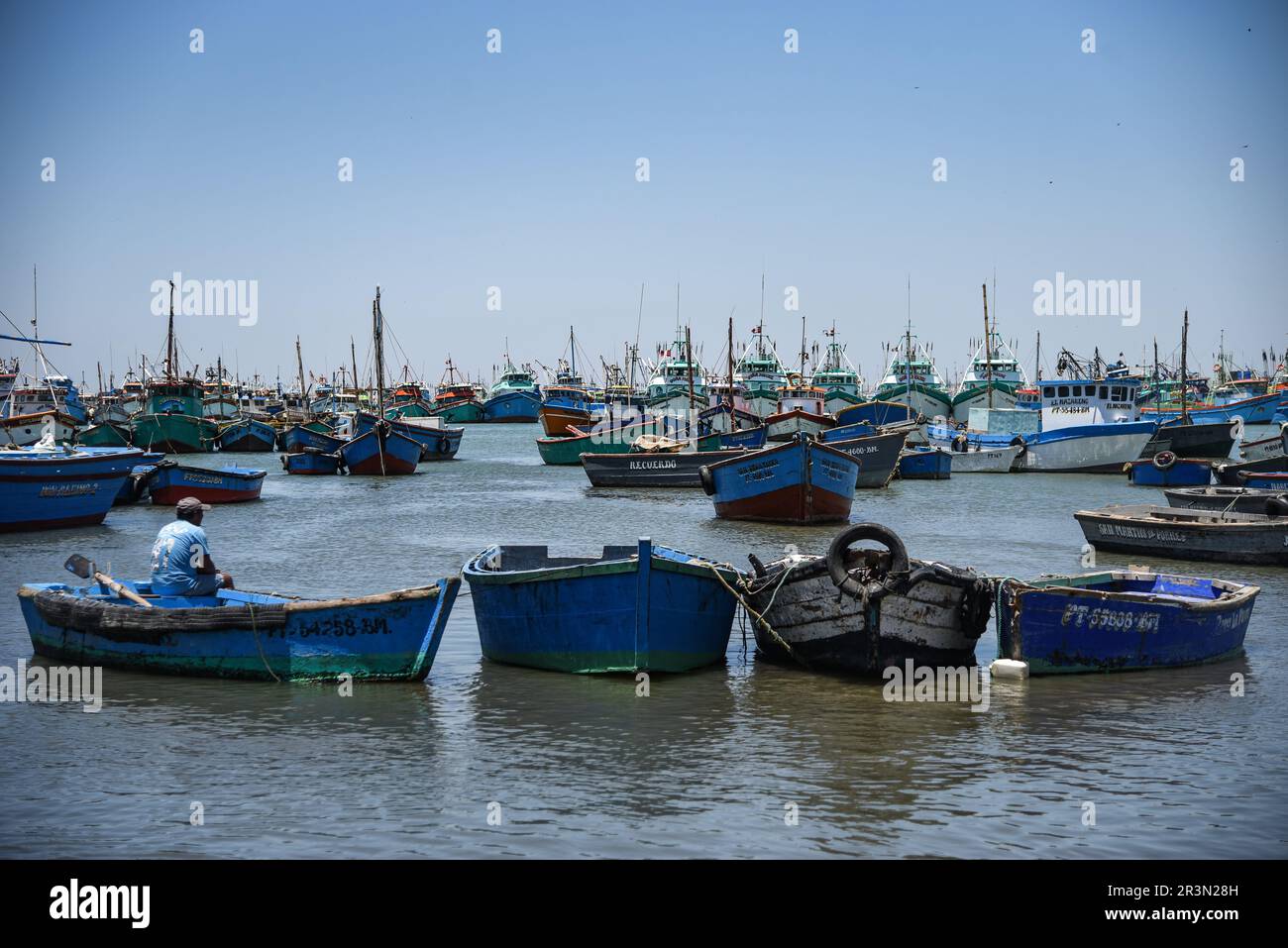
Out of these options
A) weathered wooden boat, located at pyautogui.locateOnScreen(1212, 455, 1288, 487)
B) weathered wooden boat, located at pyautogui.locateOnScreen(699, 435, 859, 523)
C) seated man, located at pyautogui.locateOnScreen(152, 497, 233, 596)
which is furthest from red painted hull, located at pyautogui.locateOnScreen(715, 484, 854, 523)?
seated man, located at pyautogui.locateOnScreen(152, 497, 233, 596)

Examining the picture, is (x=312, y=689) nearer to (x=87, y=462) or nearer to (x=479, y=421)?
(x=87, y=462)

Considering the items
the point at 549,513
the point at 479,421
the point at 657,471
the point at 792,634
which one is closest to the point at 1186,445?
the point at 657,471

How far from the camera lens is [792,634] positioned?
45.1 ft

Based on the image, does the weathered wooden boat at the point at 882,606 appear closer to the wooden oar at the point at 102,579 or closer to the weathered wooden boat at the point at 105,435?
the wooden oar at the point at 102,579

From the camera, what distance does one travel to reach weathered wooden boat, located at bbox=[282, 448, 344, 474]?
179ft

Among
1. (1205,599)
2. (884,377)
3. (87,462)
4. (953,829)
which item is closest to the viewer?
(953,829)

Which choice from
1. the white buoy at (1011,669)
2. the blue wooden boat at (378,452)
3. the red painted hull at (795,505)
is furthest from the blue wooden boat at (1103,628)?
the blue wooden boat at (378,452)

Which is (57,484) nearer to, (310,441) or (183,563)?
(183,563)

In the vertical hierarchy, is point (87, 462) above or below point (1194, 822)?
above

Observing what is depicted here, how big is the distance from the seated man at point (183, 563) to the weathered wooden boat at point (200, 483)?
80.4 feet

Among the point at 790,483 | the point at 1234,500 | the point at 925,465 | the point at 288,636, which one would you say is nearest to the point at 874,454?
the point at 925,465

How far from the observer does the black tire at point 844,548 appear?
42.4ft

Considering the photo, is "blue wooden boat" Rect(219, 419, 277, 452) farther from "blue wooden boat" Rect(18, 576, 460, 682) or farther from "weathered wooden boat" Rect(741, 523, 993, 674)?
"weathered wooden boat" Rect(741, 523, 993, 674)

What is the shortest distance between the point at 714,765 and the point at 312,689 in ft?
15.9
